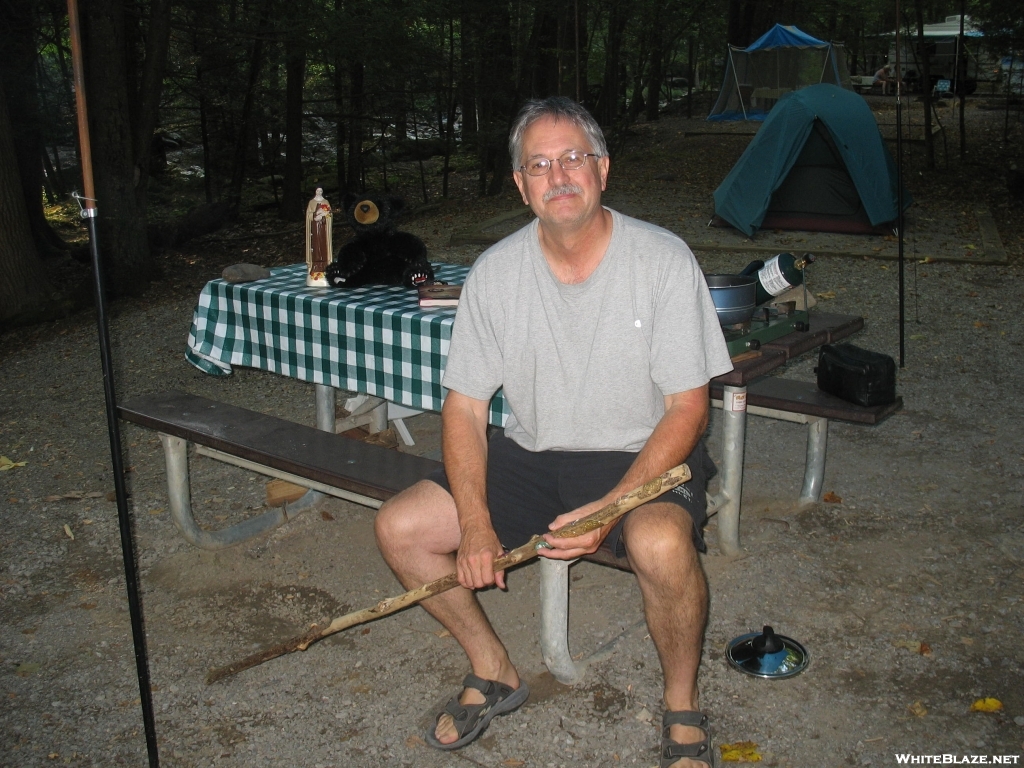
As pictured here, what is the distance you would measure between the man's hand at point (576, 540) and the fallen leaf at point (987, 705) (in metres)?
1.16

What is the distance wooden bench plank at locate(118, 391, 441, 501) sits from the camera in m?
3.09

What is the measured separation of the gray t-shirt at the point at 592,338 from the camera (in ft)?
8.33

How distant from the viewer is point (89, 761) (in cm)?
261

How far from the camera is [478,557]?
2.40 m

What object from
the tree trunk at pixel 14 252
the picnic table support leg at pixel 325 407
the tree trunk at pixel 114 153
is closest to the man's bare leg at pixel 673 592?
the picnic table support leg at pixel 325 407

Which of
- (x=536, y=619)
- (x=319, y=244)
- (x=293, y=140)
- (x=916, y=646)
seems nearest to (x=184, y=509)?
(x=319, y=244)

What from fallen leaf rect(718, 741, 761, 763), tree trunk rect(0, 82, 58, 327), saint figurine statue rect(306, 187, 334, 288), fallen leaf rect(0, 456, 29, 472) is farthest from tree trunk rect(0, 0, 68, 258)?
fallen leaf rect(718, 741, 761, 763)

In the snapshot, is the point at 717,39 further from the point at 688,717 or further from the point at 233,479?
the point at 688,717

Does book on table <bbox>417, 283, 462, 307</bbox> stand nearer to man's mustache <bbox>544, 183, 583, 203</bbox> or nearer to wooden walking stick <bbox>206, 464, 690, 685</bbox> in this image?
man's mustache <bbox>544, 183, 583, 203</bbox>

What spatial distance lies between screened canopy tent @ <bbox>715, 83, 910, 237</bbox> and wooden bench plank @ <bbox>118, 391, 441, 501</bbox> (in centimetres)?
709

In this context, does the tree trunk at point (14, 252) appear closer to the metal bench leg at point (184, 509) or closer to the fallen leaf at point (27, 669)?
the metal bench leg at point (184, 509)

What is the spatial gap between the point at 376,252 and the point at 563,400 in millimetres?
1500

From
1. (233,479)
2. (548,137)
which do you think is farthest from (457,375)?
(233,479)

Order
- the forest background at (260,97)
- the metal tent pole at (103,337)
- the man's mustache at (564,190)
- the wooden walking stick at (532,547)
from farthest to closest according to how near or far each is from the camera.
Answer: the forest background at (260,97), the man's mustache at (564,190), the wooden walking stick at (532,547), the metal tent pole at (103,337)
